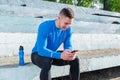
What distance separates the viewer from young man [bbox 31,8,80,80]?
363cm

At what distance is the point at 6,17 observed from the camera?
535 centimetres

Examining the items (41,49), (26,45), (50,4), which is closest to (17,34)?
(26,45)

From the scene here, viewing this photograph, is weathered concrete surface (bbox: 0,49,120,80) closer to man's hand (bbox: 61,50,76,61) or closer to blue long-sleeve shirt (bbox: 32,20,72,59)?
blue long-sleeve shirt (bbox: 32,20,72,59)

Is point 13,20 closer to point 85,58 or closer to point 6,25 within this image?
point 6,25

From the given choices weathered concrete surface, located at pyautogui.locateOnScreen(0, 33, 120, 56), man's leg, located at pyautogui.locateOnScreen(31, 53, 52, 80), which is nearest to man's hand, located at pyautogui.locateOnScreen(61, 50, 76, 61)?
man's leg, located at pyautogui.locateOnScreen(31, 53, 52, 80)

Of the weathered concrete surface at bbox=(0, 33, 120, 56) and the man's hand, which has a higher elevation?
the man's hand

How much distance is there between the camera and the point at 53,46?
12.9 feet

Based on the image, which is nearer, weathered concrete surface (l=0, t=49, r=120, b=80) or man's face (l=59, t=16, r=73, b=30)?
man's face (l=59, t=16, r=73, b=30)

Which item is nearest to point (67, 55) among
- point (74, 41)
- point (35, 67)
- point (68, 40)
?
point (68, 40)

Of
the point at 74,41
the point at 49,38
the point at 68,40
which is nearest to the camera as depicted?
the point at 49,38

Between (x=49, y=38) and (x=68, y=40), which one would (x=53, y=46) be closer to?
(x=49, y=38)

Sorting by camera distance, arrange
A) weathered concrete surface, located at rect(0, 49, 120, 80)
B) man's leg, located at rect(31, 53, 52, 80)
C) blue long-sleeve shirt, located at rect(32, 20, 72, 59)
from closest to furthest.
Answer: man's leg, located at rect(31, 53, 52, 80) → blue long-sleeve shirt, located at rect(32, 20, 72, 59) → weathered concrete surface, located at rect(0, 49, 120, 80)

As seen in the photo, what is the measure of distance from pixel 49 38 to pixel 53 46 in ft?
0.45

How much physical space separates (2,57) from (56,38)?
4.54 feet
